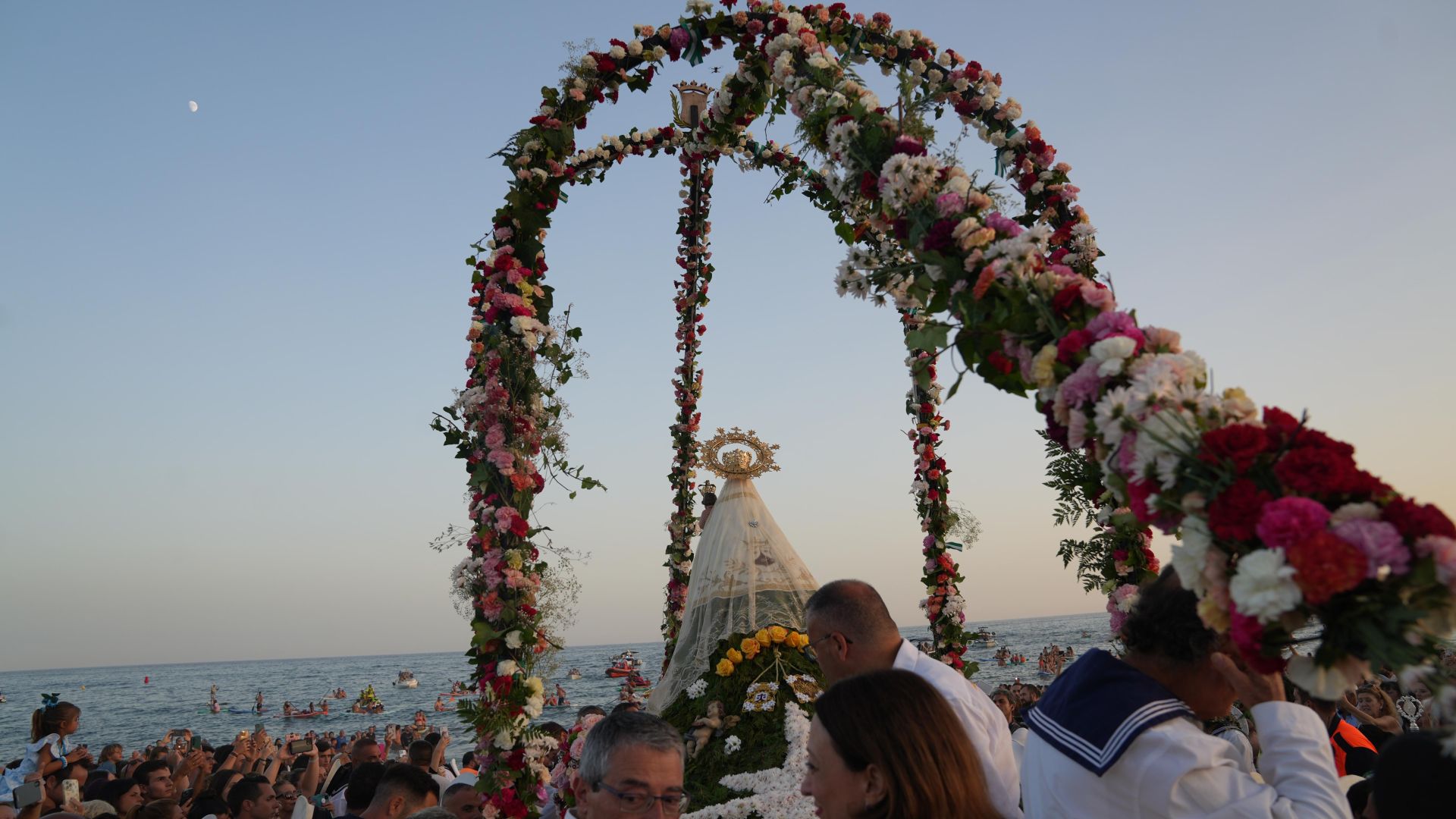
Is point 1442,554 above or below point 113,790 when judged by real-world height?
above

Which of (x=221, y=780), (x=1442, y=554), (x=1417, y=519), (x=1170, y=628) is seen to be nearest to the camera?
(x=1442, y=554)

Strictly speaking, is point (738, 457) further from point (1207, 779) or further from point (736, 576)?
point (1207, 779)

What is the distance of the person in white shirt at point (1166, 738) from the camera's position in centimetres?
270

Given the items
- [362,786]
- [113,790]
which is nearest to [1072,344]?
[362,786]

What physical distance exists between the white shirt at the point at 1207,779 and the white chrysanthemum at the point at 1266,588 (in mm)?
545

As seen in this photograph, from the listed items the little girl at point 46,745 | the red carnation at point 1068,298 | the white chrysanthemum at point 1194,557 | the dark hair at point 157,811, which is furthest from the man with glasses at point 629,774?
the little girl at point 46,745

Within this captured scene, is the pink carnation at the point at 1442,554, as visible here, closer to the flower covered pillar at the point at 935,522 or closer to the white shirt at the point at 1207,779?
the white shirt at the point at 1207,779

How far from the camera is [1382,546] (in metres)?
2.28

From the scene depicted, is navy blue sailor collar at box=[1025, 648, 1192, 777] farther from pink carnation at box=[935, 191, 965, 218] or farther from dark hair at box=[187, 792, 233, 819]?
dark hair at box=[187, 792, 233, 819]

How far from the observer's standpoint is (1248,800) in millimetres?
2689

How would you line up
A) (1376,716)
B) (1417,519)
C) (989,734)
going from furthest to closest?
(1376,716) < (989,734) < (1417,519)

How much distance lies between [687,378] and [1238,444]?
9094 millimetres

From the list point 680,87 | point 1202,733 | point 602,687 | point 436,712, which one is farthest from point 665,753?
point 602,687

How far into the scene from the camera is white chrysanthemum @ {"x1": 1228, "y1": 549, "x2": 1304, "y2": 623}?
2.35 metres
